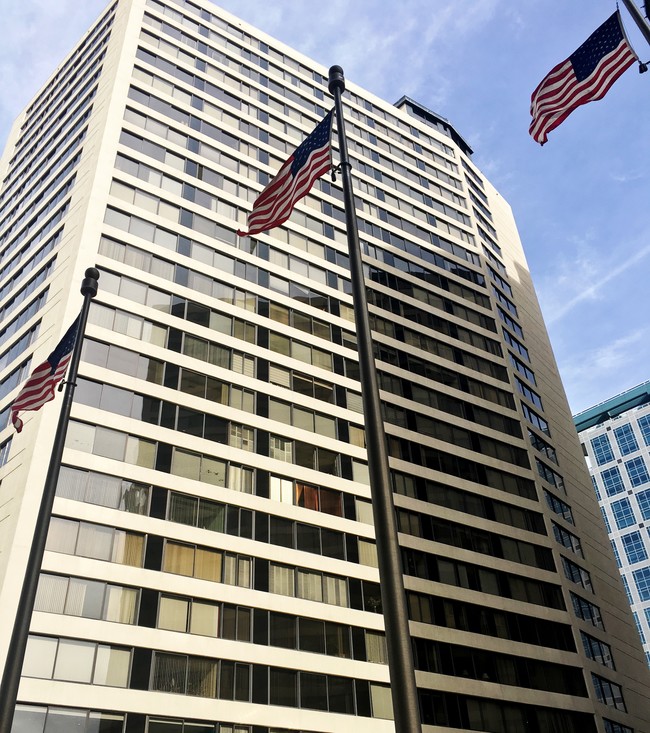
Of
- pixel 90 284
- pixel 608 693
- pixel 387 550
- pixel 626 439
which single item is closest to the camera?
pixel 387 550

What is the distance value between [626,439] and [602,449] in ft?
15.7

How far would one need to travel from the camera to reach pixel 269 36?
64.9 metres

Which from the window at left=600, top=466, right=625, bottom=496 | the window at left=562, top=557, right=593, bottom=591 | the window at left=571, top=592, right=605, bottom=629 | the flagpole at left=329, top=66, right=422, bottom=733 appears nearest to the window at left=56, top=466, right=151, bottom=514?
the flagpole at left=329, top=66, right=422, bottom=733

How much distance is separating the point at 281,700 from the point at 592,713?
2273 centimetres

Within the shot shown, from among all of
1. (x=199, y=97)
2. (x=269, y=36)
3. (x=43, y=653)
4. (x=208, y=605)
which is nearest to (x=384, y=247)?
(x=199, y=97)

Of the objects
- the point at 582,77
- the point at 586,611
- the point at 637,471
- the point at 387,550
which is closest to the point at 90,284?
the point at 582,77

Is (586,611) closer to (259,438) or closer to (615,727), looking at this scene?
(615,727)

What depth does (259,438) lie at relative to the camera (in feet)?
134

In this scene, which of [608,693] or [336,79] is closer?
[336,79]

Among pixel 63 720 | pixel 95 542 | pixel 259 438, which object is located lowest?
pixel 63 720

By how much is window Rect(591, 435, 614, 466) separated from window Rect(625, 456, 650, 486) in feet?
12.8

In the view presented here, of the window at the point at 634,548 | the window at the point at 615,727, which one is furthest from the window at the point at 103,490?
the window at the point at 634,548

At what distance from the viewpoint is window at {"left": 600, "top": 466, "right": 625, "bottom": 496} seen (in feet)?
420

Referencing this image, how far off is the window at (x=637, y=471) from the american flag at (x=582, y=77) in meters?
119
